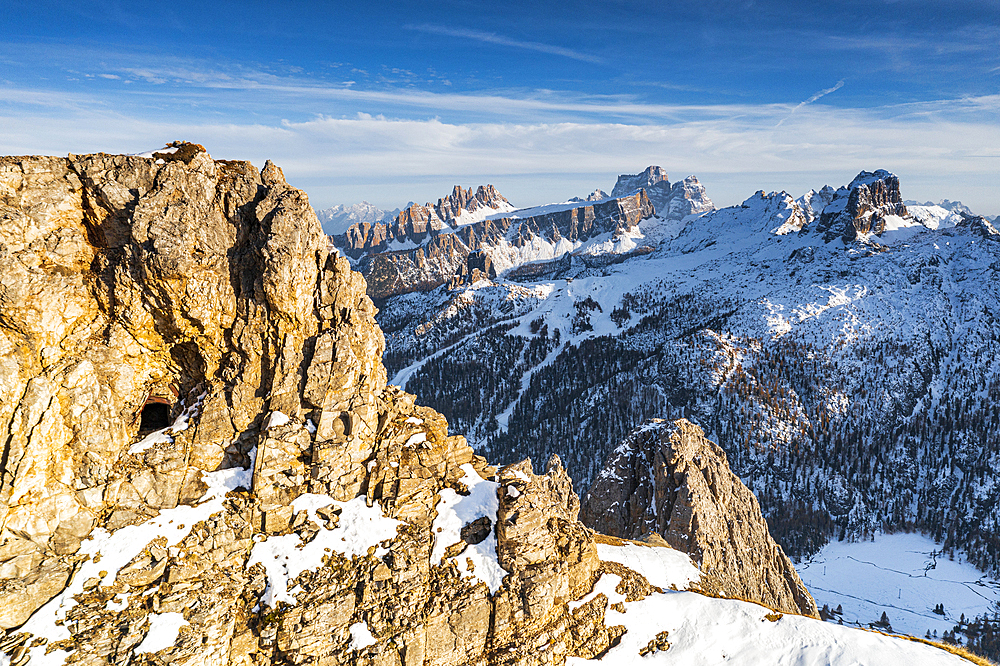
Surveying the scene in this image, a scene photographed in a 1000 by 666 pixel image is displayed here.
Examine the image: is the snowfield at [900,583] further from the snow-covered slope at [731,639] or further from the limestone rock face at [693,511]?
the snow-covered slope at [731,639]

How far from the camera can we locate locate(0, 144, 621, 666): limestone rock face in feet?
83.0

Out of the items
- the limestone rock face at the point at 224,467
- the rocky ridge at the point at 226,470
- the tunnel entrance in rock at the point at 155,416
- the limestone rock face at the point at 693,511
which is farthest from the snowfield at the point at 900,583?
the tunnel entrance in rock at the point at 155,416

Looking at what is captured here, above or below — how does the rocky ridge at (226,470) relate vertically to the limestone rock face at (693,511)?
above

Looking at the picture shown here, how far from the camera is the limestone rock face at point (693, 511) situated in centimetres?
6244

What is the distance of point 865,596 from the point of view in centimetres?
13450

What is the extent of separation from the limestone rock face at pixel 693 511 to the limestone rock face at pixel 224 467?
33.9 meters

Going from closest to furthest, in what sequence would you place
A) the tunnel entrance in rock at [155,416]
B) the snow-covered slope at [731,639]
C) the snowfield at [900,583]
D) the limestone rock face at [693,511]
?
the tunnel entrance in rock at [155,416]
the snow-covered slope at [731,639]
the limestone rock face at [693,511]
the snowfield at [900,583]

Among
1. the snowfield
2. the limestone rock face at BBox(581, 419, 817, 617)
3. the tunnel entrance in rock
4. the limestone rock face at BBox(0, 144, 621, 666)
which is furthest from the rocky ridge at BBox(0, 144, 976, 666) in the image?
the snowfield


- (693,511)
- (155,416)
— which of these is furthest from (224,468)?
(693,511)

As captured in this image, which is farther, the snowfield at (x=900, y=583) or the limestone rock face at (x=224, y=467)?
the snowfield at (x=900, y=583)

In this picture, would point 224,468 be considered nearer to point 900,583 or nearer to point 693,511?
point 693,511

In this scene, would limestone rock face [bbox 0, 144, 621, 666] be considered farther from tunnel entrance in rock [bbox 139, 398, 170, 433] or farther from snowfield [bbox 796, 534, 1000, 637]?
snowfield [bbox 796, 534, 1000, 637]

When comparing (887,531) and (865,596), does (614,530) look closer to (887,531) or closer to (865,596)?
(865,596)

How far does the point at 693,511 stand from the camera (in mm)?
64062
